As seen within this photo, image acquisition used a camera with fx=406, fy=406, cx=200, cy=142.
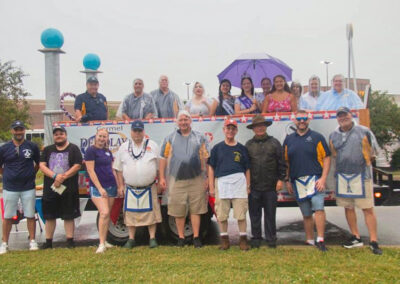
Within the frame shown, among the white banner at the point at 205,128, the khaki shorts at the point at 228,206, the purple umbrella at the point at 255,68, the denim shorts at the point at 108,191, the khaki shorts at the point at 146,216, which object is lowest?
the khaki shorts at the point at 146,216

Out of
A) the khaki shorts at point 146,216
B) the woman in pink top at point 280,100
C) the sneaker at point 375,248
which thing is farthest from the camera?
the woman in pink top at point 280,100

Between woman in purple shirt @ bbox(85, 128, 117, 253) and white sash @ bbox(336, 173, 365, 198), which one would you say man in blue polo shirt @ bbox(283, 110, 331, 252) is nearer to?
white sash @ bbox(336, 173, 365, 198)

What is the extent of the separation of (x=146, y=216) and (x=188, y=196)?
2.22 ft

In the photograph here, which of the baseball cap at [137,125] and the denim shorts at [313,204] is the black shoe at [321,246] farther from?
the baseball cap at [137,125]

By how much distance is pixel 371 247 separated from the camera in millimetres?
5289

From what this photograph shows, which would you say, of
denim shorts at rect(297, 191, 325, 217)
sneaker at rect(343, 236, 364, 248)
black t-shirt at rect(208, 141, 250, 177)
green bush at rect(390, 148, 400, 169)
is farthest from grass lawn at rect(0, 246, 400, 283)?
green bush at rect(390, 148, 400, 169)

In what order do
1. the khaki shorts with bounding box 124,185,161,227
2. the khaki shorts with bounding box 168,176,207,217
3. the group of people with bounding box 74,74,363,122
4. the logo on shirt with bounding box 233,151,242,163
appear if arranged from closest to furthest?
the logo on shirt with bounding box 233,151,242,163 < the khaki shorts with bounding box 168,176,207,217 < the khaki shorts with bounding box 124,185,161,227 < the group of people with bounding box 74,74,363,122

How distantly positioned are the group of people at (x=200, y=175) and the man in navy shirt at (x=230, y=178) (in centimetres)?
1

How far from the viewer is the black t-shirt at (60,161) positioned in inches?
228

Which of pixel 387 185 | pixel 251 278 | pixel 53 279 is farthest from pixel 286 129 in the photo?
pixel 53 279

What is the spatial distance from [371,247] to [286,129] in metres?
1.94

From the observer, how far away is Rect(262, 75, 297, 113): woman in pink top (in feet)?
20.1

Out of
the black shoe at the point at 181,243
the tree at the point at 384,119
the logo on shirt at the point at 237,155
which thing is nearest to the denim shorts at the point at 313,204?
the logo on shirt at the point at 237,155

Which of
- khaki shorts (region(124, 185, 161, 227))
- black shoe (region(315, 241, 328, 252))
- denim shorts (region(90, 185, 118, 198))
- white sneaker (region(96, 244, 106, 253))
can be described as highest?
denim shorts (region(90, 185, 118, 198))
